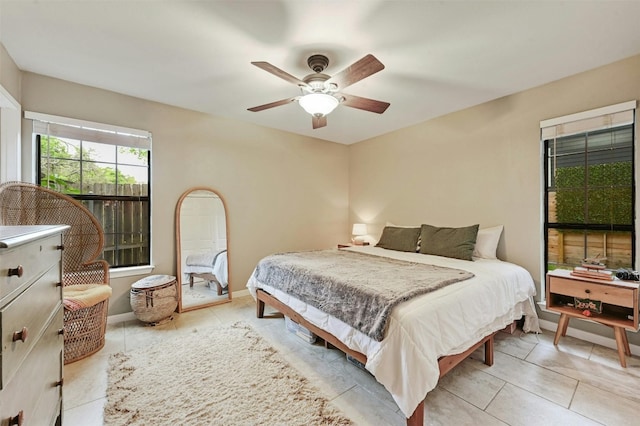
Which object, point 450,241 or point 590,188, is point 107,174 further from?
point 590,188

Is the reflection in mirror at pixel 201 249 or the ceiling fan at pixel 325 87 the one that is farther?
the reflection in mirror at pixel 201 249

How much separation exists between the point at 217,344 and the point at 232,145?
2.57m

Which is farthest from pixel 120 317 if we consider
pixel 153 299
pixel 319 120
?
pixel 319 120

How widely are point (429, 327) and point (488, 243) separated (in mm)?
2001

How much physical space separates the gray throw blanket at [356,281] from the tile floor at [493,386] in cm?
48

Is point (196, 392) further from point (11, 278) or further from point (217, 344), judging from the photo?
point (11, 278)

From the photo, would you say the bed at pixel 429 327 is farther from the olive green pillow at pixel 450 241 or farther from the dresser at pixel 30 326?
the dresser at pixel 30 326

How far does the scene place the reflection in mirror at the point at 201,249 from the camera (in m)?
3.40

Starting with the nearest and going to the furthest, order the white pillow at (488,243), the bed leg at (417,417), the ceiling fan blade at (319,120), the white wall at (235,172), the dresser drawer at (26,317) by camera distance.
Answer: the dresser drawer at (26,317) < the bed leg at (417,417) < the ceiling fan blade at (319,120) < the white wall at (235,172) < the white pillow at (488,243)

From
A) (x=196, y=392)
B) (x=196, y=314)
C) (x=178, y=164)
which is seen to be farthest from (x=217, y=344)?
(x=178, y=164)

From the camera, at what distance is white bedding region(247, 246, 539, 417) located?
57.2 inches

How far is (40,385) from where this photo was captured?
110 cm

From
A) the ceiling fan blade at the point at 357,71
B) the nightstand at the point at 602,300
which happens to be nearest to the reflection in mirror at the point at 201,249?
the ceiling fan blade at the point at 357,71

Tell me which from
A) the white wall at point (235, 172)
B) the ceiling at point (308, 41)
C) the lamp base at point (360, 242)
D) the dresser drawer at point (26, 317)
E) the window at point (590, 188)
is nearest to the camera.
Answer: the dresser drawer at point (26, 317)
